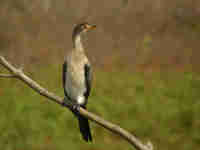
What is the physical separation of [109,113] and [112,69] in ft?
Result: 4.41

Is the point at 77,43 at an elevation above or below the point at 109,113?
above

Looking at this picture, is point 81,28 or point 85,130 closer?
point 85,130

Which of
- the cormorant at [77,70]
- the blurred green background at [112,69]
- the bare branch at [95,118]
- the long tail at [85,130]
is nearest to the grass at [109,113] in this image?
the blurred green background at [112,69]

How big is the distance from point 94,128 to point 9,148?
3.68ft

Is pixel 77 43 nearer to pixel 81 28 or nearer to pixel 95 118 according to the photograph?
pixel 81 28

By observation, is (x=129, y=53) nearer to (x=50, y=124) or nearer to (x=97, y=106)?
(x=97, y=106)

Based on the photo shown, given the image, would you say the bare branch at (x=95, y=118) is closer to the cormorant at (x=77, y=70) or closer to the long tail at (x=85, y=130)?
the long tail at (x=85, y=130)

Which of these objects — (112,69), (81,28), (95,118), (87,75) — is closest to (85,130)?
(87,75)

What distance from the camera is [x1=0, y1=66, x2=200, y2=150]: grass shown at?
10.9ft

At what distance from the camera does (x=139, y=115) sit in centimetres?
403

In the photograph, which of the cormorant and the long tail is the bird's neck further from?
the long tail

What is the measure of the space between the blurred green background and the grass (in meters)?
0.01

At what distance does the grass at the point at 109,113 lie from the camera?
131 inches

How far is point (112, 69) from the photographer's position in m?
5.29
